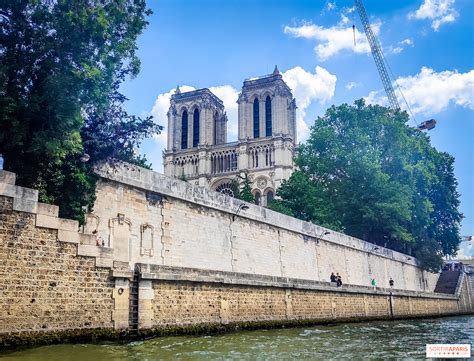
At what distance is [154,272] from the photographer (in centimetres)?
1281

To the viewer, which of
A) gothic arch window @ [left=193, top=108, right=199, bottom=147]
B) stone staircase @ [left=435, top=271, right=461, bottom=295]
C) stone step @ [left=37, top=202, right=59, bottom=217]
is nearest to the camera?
stone step @ [left=37, top=202, right=59, bottom=217]

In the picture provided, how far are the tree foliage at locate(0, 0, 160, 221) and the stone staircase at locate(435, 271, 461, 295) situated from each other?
38164 mm

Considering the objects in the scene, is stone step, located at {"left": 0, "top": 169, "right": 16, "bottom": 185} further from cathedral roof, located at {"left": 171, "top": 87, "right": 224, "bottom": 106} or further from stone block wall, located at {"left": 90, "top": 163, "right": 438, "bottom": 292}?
cathedral roof, located at {"left": 171, "top": 87, "right": 224, "bottom": 106}

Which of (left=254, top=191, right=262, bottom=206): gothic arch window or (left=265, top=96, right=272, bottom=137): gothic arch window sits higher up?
(left=265, top=96, right=272, bottom=137): gothic arch window

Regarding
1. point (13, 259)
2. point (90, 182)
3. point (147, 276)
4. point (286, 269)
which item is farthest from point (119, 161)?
point (286, 269)

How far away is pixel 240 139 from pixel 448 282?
37.5 metres

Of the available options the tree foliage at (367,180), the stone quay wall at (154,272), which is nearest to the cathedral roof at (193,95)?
the tree foliage at (367,180)

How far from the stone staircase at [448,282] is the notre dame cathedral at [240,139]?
87.8 ft

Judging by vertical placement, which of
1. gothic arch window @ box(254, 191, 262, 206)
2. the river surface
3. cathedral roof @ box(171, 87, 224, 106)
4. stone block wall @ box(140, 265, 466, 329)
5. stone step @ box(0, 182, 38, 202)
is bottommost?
the river surface

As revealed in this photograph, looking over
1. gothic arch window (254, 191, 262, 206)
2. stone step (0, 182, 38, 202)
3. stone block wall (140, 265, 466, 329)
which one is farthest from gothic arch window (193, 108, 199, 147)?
stone step (0, 182, 38, 202)

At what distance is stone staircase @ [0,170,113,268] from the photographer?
10680 millimetres

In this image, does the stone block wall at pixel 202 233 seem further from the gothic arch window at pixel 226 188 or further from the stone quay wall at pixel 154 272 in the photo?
the gothic arch window at pixel 226 188

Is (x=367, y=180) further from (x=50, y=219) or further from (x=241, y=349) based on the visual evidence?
(x=50, y=219)

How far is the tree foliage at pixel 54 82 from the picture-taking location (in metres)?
12.7
